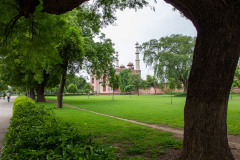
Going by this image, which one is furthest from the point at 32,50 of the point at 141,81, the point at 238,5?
the point at 141,81

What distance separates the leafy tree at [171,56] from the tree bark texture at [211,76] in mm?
33861

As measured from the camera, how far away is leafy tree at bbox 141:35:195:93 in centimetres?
3659

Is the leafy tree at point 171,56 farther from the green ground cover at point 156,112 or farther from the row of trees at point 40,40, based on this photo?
the row of trees at point 40,40

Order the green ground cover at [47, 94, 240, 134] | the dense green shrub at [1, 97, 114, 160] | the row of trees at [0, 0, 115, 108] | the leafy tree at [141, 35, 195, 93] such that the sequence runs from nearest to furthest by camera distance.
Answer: the dense green shrub at [1, 97, 114, 160], the row of trees at [0, 0, 115, 108], the green ground cover at [47, 94, 240, 134], the leafy tree at [141, 35, 195, 93]

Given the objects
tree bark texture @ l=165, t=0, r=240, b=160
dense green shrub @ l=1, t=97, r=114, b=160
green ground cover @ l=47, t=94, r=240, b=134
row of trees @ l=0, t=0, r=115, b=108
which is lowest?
green ground cover @ l=47, t=94, r=240, b=134

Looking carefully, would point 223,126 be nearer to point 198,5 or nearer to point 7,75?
point 198,5

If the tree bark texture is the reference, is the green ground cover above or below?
below

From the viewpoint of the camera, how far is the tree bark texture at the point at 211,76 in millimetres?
3143

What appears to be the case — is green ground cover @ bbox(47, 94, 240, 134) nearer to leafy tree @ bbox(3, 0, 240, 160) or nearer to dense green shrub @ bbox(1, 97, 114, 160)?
leafy tree @ bbox(3, 0, 240, 160)

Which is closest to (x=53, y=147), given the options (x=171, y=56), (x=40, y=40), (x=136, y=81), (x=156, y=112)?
(x=40, y=40)

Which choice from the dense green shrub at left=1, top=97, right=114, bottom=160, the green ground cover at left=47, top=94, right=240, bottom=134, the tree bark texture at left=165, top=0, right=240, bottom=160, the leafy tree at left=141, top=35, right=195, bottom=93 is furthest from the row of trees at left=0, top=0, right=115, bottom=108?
the leafy tree at left=141, top=35, right=195, bottom=93

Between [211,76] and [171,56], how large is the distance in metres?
35.3

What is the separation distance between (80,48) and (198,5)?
11829 millimetres

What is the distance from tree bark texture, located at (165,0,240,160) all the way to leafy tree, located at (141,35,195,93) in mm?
33861
